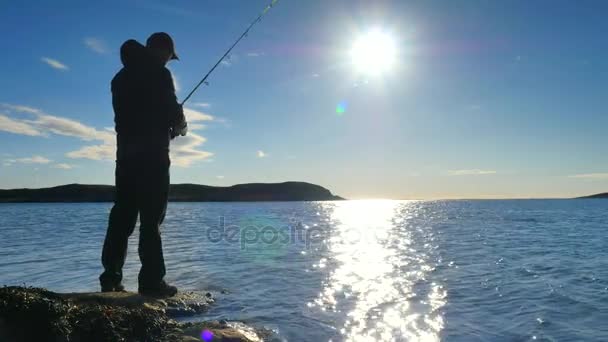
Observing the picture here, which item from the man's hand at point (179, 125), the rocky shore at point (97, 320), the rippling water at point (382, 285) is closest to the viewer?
the rocky shore at point (97, 320)

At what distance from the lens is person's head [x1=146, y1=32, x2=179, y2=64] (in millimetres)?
6629

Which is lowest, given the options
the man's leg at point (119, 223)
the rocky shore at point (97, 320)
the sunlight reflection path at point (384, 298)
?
the sunlight reflection path at point (384, 298)

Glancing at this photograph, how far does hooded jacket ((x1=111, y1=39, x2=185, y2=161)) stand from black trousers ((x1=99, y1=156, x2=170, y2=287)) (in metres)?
0.18

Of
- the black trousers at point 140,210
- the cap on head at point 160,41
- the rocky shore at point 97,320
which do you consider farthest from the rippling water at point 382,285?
the cap on head at point 160,41

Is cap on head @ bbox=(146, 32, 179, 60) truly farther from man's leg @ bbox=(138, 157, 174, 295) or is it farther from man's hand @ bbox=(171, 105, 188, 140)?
man's leg @ bbox=(138, 157, 174, 295)

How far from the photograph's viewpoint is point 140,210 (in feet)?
21.3

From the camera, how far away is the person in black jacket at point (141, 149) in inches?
251

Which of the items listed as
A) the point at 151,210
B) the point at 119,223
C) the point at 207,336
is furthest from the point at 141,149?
the point at 207,336

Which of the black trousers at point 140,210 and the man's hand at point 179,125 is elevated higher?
the man's hand at point 179,125

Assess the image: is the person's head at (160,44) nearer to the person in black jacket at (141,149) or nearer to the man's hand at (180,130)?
the person in black jacket at (141,149)

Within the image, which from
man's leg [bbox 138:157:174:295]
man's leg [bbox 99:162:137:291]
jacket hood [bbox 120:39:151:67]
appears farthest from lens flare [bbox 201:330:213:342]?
jacket hood [bbox 120:39:151:67]

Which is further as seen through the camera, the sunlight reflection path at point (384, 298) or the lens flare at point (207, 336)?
the sunlight reflection path at point (384, 298)

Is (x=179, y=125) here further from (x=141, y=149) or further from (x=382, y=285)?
(x=382, y=285)

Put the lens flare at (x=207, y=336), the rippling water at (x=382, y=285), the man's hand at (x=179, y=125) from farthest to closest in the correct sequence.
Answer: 1. the rippling water at (x=382, y=285)
2. the man's hand at (x=179, y=125)
3. the lens flare at (x=207, y=336)
